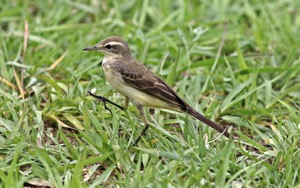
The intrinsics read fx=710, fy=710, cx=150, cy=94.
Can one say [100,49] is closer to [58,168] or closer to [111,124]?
[111,124]

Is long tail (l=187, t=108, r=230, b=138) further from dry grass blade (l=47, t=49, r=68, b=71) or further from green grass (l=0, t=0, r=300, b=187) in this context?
dry grass blade (l=47, t=49, r=68, b=71)

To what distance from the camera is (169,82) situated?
7.83 m

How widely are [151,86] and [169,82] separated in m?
1.07

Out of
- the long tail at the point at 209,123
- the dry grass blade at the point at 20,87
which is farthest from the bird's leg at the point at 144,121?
the dry grass blade at the point at 20,87

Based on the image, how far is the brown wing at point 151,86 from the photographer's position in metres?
6.66

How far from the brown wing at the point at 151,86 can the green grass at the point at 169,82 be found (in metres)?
0.26

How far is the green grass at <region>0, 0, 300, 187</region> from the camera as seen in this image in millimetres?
5887

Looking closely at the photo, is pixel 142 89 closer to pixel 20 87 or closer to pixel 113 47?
pixel 113 47

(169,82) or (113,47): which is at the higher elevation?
(113,47)

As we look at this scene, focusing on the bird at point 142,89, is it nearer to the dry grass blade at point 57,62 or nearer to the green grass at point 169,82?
the green grass at point 169,82

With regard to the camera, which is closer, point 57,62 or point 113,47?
point 113,47

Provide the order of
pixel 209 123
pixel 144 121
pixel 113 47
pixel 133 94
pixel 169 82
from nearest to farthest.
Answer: pixel 209 123, pixel 144 121, pixel 133 94, pixel 113 47, pixel 169 82

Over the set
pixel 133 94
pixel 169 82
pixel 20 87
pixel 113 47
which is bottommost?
pixel 169 82

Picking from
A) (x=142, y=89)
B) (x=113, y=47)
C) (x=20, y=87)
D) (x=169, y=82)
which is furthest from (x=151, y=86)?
(x=20, y=87)
